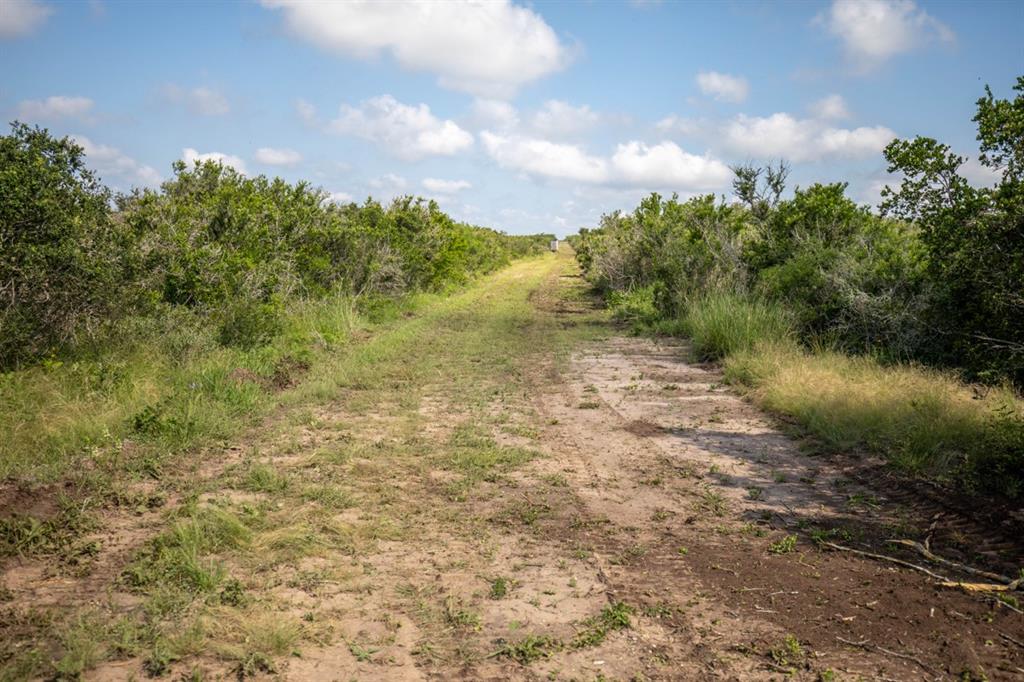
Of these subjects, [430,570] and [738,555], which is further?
[738,555]

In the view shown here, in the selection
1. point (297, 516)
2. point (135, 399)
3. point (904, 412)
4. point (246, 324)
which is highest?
point (246, 324)

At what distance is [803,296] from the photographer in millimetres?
12508

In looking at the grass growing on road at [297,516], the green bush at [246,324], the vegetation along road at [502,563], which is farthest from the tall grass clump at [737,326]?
the green bush at [246,324]

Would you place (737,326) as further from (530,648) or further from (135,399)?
(530,648)

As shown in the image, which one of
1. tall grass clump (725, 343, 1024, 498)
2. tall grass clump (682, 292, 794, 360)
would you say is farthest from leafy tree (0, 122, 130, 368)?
tall grass clump (682, 292, 794, 360)

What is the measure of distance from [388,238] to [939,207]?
1441cm

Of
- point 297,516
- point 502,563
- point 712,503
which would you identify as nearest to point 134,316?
point 297,516

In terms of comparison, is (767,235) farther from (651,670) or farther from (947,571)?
(651,670)

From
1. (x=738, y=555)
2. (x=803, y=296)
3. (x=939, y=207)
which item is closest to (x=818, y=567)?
(x=738, y=555)

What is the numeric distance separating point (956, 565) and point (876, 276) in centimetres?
758

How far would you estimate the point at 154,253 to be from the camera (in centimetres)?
982

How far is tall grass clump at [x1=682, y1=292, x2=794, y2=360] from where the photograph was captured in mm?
11602

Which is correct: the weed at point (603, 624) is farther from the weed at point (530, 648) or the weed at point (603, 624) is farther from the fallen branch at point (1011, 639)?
the fallen branch at point (1011, 639)

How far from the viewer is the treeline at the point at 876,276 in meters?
6.25
